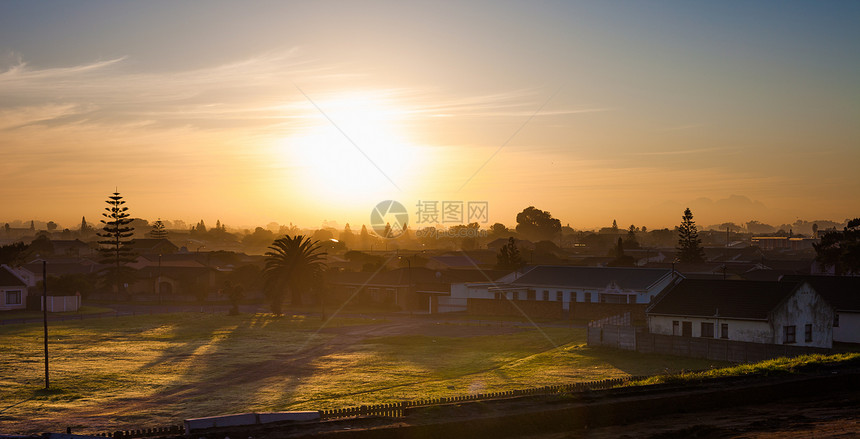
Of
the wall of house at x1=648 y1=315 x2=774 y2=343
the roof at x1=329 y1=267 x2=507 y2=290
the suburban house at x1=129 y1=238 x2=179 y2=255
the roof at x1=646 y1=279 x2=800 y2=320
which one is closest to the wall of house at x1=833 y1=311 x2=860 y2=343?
the roof at x1=646 y1=279 x2=800 y2=320

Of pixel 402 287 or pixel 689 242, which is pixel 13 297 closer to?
pixel 402 287

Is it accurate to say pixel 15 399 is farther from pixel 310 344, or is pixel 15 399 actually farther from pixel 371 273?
pixel 371 273

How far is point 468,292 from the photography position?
3231 inches

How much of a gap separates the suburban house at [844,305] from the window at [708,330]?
800cm

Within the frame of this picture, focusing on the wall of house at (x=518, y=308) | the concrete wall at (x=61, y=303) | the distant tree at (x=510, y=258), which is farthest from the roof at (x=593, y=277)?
the concrete wall at (x=61, y=303)

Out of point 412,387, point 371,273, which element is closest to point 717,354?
point 412,387

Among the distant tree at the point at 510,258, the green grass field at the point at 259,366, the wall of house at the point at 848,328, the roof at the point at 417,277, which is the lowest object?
the green grass field at the point at 259,366

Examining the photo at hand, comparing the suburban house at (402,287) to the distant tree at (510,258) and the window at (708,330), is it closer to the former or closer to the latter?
the distant tree at (510,258)

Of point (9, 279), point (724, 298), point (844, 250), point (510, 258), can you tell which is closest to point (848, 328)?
point (724, 298)

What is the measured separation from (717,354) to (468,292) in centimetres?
4106

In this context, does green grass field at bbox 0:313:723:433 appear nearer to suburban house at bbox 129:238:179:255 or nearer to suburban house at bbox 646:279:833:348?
suburban house at bbox 646:279:833:348

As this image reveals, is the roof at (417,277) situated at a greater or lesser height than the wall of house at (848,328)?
greater

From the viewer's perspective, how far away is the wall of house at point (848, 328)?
52250 mm

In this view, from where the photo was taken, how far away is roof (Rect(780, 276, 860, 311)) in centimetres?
5278
